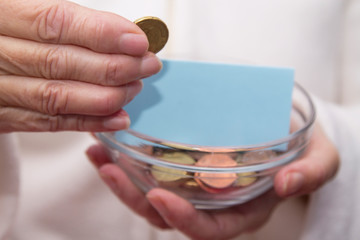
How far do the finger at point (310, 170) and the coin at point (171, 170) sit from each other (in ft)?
0.39

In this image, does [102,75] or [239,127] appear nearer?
[102,75]

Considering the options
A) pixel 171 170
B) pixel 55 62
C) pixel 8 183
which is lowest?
pixel 8 183

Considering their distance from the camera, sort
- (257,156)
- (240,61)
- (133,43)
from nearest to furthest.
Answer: (133,43) → (257,156) → (240,61)

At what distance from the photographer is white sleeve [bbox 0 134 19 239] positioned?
17.4 inches

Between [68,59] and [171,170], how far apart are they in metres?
0.17

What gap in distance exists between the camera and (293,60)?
66 cm

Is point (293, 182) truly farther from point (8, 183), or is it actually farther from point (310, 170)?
point (8, 183)

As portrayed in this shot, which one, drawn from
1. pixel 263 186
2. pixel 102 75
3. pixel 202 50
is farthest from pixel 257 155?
pixel 202 50

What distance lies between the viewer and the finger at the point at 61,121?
1.00 feet

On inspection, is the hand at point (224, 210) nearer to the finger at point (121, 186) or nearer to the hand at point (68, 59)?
the finger at point (121, 186)

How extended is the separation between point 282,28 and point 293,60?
69mm

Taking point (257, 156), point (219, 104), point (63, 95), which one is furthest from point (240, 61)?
point (63, 95)

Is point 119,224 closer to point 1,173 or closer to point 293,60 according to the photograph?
point 1,173

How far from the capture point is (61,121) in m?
0.30
